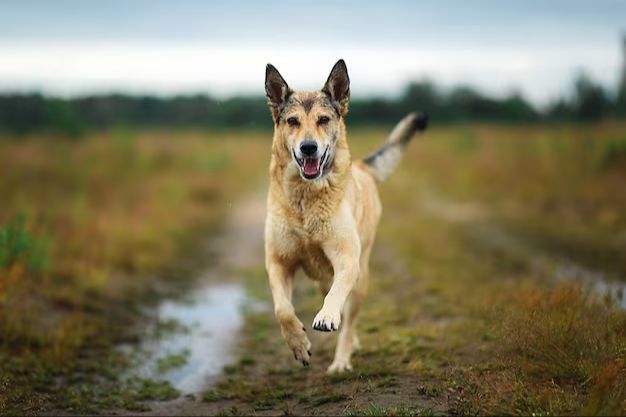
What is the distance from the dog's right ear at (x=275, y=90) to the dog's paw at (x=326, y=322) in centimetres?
185

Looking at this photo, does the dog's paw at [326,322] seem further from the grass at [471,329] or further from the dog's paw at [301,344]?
the grass at [471,329]

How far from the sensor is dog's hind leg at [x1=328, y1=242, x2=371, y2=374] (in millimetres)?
6621

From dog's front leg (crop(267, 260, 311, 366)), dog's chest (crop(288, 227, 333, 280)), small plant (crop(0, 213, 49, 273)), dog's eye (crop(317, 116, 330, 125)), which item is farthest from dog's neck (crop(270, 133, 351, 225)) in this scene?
small plant (crop(0, 213, 49, 273))

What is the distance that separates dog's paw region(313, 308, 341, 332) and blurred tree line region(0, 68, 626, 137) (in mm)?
16584

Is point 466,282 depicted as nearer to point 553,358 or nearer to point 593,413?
point 553,358

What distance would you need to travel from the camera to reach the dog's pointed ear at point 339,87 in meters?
6.05

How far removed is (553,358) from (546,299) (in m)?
1.74

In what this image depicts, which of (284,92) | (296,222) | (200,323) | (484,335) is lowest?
(200,323)

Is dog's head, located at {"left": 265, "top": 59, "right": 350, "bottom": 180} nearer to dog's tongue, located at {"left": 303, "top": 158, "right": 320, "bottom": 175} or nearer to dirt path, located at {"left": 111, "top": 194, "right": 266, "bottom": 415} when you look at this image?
dog's tongue, located at {"left": 303, "top": 158, "right": 320, "bottom": 175}

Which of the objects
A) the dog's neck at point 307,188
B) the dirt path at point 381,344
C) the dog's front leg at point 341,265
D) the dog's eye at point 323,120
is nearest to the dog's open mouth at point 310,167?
the dog's neck at point 307,188

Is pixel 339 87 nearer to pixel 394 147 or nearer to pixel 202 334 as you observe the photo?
pixel 394 147

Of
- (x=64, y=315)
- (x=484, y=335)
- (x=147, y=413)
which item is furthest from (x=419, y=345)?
(x=64, y=315)

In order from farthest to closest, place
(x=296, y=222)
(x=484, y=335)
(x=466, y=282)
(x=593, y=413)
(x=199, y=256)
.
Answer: (x=199, y=256) → (x=466, y=282) → (x=484, y=335) → (x=296, y=222) → (x=593, y=413)

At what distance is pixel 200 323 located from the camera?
30.3 ft
